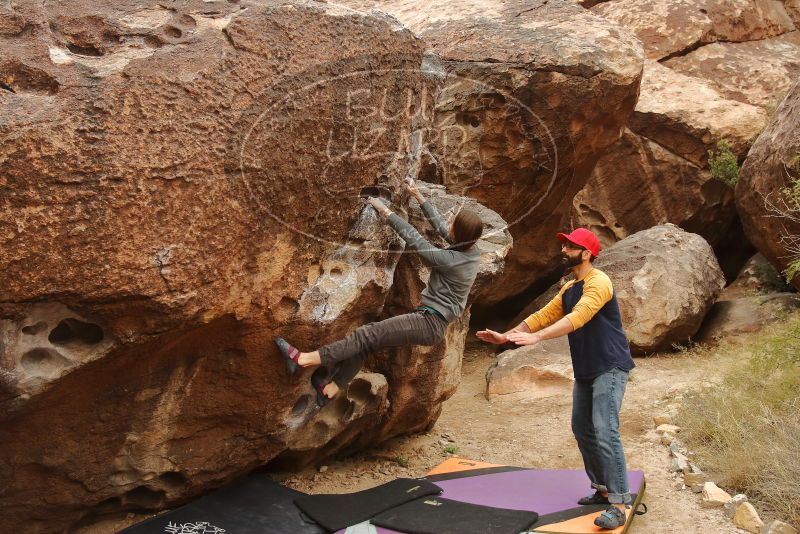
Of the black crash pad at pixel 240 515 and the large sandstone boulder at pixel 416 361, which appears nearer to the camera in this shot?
the black crash pad at pixel 240 515

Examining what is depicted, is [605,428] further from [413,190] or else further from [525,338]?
[413,190]

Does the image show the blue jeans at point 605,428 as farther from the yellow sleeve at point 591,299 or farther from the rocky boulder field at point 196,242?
the rocky boulder field at point 196,242

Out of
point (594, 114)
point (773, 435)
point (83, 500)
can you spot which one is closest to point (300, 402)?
point (83, 500)

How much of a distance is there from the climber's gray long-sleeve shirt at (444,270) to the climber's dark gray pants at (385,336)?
8cm

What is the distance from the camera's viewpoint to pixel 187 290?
3594 millimetres

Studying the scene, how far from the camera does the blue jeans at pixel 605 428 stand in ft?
13.1

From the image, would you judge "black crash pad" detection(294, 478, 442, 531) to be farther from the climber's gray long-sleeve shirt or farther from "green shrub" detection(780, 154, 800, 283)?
"green shrub" detection(780, 154, 800, 283)

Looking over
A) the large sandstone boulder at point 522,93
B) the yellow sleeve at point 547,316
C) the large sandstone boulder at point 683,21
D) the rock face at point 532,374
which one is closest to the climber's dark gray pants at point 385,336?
the yellow sleeve at point 547,316

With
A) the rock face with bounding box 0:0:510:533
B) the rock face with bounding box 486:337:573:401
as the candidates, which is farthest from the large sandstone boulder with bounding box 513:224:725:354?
the rock face with bounding box 0:0:510:533

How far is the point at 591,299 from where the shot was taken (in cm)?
389

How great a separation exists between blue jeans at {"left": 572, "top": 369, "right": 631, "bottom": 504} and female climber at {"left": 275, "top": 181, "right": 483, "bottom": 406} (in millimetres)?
734

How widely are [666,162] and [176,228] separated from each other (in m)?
7.50

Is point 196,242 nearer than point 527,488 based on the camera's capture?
Yes

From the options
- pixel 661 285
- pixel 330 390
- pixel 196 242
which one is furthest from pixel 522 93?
pixel 196 242
